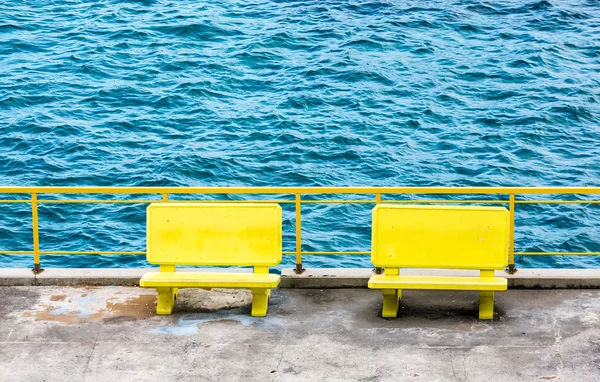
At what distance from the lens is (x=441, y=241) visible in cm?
920

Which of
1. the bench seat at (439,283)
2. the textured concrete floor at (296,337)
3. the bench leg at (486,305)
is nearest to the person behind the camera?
the textured concrete floor at (296,337)

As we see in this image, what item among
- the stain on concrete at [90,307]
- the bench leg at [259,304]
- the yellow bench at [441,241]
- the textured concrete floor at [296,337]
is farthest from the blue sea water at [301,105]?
the yellow bench at [441,241]

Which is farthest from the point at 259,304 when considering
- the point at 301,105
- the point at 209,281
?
the point at 301,105

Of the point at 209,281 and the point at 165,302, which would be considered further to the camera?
the point at 165,302

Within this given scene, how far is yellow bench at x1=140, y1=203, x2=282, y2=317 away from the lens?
930cm

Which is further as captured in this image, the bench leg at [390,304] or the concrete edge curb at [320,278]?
the concrete edge curb at [320,278]

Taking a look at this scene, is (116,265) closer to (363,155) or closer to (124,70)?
(363,155)

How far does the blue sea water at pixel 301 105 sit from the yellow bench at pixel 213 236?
8.39 metres

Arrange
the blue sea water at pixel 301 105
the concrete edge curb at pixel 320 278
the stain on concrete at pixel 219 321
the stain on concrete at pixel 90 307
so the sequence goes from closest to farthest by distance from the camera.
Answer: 1. the stain on concrete at pixel 219 321
2. the stain on concrete at pixel 90 307
3. the concrete edge curb at pixel 320 278
4. the blue sea water at pixel 301 105

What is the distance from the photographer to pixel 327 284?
9.96m

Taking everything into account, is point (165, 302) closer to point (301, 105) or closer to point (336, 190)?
point (336, 190)

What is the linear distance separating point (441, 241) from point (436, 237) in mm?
63

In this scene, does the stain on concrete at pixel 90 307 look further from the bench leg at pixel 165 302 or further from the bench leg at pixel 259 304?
the bench leg at pixel 259 304

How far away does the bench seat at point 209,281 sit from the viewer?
905 centimetres
